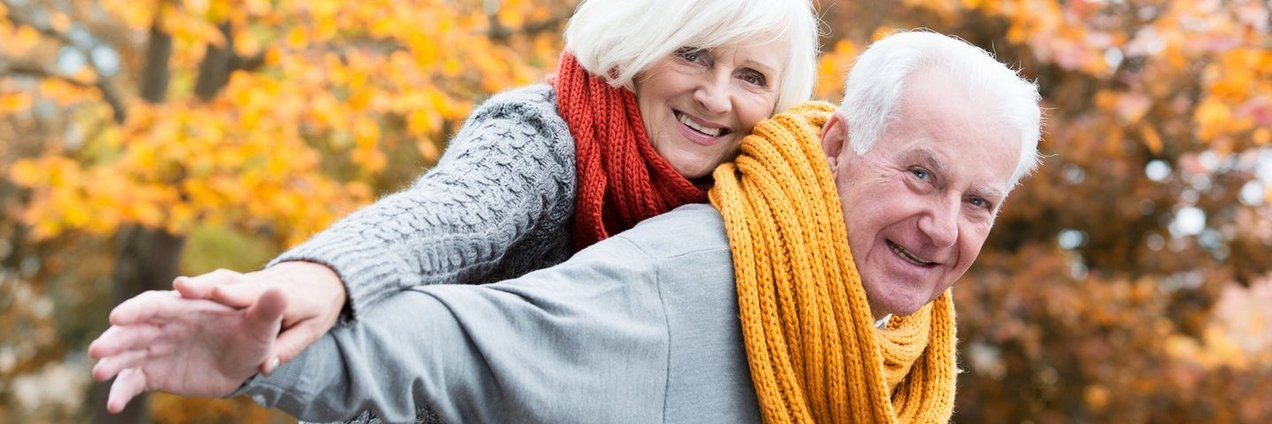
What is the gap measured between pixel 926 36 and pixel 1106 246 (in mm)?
6438

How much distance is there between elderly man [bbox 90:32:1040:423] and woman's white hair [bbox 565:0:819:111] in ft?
0.57

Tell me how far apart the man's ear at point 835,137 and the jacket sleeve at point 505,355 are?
1.49 feet

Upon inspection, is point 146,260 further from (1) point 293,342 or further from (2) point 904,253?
(1) point 293,342

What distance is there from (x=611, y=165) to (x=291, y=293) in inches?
35.1

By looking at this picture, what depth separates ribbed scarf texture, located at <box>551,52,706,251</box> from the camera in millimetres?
1972

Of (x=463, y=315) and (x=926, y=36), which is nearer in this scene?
(x=463, y=315)

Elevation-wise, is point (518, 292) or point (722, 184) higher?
point (518, 292)

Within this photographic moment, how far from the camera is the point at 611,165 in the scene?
79.1 inches

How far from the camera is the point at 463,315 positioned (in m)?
1.38

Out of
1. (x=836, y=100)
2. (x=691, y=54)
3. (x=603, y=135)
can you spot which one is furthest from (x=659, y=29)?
(x=836, y=100)

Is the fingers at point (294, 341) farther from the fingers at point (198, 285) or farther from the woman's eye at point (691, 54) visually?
the woman's eye at point (691, 54)

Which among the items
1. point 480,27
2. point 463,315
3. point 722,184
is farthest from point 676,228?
→ point 480,27

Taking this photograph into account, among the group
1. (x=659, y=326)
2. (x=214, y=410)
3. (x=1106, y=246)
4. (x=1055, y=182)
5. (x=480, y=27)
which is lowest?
(x=214, y=410)

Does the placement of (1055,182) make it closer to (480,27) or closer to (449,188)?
(480,27)
